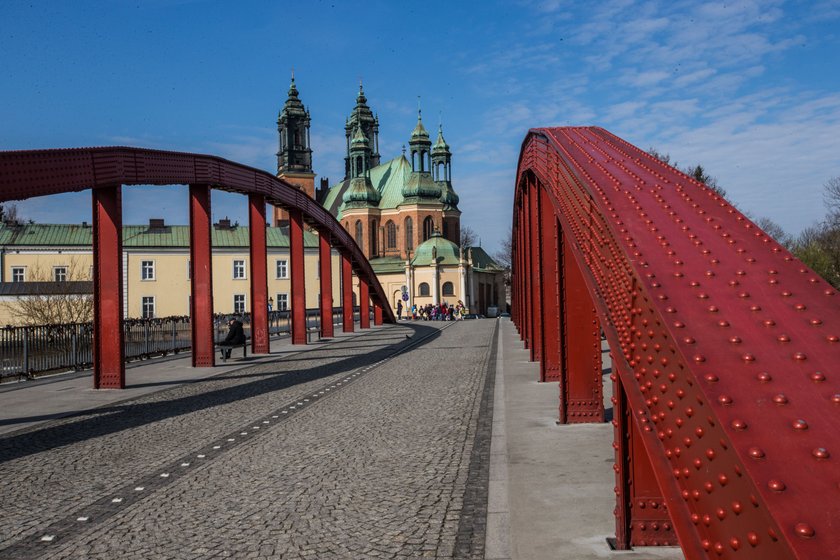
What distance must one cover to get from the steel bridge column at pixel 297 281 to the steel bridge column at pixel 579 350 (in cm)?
1946

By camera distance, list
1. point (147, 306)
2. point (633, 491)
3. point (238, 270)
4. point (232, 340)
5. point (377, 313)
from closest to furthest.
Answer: point (633, 491), point (232, 340), point (377, 313), point (147, 306), point (238, 270)

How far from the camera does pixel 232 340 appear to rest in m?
21.9

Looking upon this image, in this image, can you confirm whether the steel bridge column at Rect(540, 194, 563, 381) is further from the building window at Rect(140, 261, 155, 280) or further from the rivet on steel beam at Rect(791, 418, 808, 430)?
the building window at Rect(140, 261, 155, 280)

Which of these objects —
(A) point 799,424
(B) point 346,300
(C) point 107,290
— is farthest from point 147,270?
(A) point 799,424

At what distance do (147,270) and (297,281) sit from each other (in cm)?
3217

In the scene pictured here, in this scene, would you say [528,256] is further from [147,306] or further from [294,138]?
[294,138]

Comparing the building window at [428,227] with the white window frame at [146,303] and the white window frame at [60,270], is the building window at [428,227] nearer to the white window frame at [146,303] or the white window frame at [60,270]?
the white window frame at [146,303]

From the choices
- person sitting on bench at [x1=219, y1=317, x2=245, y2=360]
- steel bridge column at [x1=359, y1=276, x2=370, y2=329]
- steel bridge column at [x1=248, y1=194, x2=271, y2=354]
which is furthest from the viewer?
steel bridge column at [x1=359, y1=276, x2=370, y2=329]

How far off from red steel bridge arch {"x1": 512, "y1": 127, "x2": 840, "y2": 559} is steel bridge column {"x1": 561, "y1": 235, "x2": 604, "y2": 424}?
458 centimetres

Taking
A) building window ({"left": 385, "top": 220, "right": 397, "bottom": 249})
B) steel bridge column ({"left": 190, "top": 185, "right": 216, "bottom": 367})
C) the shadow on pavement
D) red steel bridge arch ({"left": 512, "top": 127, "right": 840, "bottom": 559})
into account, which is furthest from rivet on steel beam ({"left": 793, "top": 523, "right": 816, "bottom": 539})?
building window ({"left": 385, "top": 220, "right": 397, "bottom": 249})

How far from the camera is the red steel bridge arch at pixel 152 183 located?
1240 cm

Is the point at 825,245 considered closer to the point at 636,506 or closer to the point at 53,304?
the point at 53,304

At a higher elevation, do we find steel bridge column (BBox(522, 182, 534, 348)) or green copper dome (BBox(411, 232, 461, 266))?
green copper dome (BBox(411, 232, 461, 266))

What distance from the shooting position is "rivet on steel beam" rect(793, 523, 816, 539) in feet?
5.90
